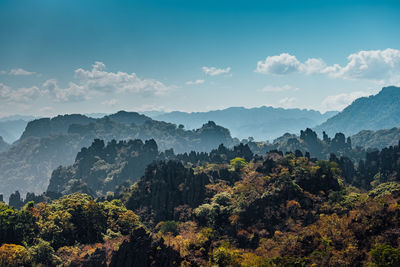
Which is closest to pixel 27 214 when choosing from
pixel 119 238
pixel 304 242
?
pixel 119 238

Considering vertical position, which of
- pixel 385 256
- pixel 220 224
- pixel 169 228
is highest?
pixel 385 256

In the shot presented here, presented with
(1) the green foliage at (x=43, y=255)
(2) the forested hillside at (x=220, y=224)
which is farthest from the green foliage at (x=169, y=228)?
(1) the green foliage at (x=43, y=255)

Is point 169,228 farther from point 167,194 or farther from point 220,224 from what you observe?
point 167,194

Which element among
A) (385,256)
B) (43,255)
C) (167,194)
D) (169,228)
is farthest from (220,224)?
(385,256)

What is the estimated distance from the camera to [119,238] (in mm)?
63531

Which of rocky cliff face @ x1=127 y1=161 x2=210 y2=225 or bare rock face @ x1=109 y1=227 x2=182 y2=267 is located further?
rocky cliff face @ x1=127 y1=161 x2=210 y2=225

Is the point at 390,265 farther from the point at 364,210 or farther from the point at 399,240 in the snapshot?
the point at 364,210

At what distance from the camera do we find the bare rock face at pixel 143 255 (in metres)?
46.9

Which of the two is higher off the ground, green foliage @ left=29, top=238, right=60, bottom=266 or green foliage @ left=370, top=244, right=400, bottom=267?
green foliage @ left=370, top=244, right=400, bottom=267

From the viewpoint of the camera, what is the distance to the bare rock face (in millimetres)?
46875

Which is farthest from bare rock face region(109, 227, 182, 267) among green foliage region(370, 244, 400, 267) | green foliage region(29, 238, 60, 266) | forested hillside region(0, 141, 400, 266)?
green foliage region(370, 244, 400, 267)

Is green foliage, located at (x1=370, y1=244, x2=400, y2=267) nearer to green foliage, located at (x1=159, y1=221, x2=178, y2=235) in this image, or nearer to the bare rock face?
the bare rock face

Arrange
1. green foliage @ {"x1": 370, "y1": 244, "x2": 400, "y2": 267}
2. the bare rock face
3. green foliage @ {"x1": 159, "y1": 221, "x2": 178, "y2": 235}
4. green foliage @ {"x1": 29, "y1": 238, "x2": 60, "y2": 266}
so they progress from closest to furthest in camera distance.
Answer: green foliage @ {"x1": 370, "y1": 244, "x2": 400, "y2": 267} → the bare rock face → green foliage @ {"x1": 29, "y1": 238, "x2": 60, "y2": 266} → green foliage @ {"x1": 159, "y1": 221, "x2": 178, "y2": 235}

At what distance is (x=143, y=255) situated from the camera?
47.4 m
